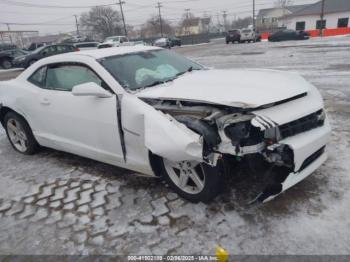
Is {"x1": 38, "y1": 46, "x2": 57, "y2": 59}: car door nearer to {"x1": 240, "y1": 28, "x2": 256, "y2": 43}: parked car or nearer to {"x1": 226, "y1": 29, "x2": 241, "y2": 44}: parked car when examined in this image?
{"x1": 226, "y1": 29, "x2": 241, "y2": 44}: parked car

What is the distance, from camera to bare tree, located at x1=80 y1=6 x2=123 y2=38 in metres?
70.7

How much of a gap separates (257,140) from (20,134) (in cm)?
362

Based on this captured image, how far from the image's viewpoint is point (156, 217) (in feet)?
8.90

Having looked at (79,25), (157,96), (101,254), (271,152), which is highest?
(79,25)

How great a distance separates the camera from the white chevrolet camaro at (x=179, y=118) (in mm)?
2371

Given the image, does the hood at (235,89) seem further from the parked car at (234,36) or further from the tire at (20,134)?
the parked car at (234,36)

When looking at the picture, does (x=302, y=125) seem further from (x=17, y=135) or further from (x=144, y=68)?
(x=17, y=135)

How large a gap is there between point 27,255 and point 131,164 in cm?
121

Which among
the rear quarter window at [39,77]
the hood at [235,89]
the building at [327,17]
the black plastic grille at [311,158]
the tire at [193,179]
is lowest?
the tire at [193,179]

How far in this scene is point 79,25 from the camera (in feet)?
255

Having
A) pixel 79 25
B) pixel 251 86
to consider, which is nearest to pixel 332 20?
pixel 251 86

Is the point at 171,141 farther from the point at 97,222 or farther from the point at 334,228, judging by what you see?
the point at 334,228

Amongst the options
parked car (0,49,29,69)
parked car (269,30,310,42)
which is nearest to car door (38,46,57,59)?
parked car (0,49,29,69)

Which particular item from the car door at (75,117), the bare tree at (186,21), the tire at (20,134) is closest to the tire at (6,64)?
the tire at (20,134)
